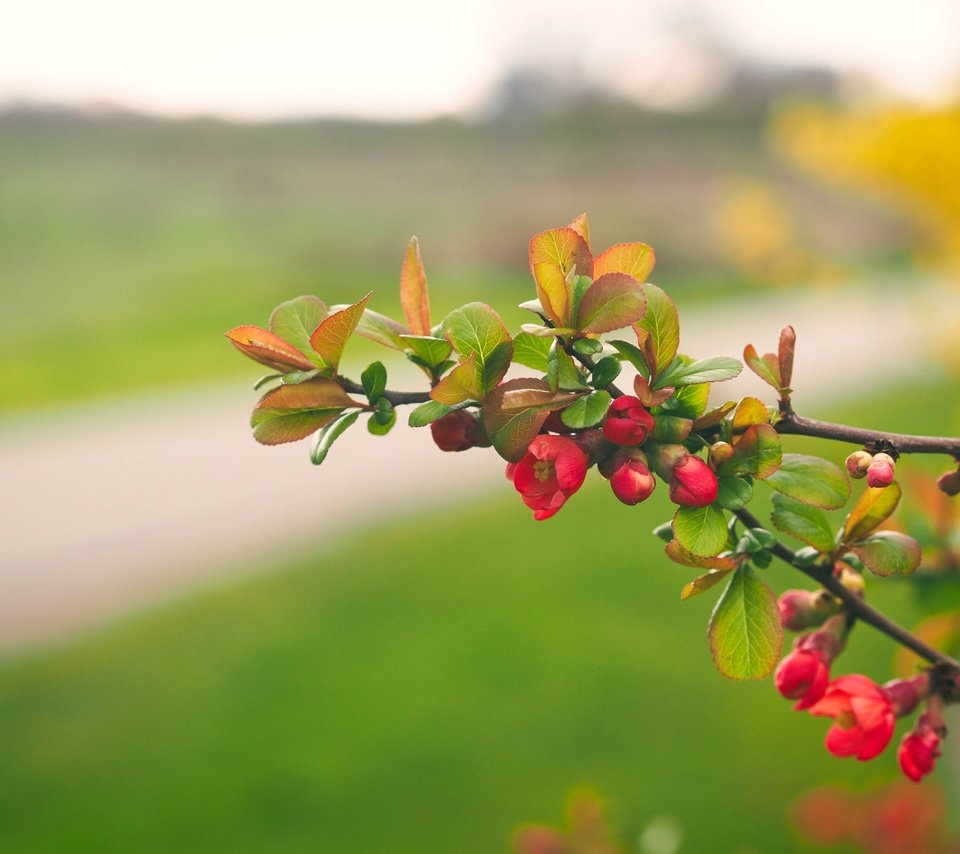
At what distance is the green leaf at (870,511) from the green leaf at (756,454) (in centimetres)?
9

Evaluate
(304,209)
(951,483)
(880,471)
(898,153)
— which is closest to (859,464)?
(880,471)

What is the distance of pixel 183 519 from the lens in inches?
219

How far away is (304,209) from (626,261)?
1428cm

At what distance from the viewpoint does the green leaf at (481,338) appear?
1.77 feet

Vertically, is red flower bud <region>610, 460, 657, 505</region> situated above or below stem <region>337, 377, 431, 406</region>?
below

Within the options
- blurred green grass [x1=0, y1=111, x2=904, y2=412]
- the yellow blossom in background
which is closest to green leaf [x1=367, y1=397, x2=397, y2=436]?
the yellow blossom in background

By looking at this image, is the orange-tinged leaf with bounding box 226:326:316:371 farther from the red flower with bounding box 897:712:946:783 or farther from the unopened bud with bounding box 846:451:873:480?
the red flower with bounding box 897:712:946:783

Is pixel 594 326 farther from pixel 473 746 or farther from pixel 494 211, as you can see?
pixel 494 211

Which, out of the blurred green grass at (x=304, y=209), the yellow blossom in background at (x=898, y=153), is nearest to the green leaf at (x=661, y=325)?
the yellow blossom in background at (x=898, y=153)

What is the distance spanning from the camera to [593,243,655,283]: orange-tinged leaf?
0.58 m

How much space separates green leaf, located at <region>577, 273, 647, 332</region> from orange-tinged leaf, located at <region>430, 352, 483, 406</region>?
0.07 metres

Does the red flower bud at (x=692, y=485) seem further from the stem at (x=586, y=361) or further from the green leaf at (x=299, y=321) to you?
the green leaf at (x=299, y=321)

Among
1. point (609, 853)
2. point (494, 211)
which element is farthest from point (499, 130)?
point (609, 853)

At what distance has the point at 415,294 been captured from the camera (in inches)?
25.1
